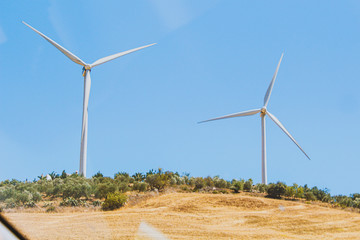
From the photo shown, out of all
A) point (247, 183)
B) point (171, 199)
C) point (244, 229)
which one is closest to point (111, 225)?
point (244, 229)

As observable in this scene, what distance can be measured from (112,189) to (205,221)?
26.5 feet

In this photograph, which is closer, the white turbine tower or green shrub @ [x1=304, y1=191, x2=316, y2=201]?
green shrub @ [x1=304, y1=191, x2=316, y2=201]

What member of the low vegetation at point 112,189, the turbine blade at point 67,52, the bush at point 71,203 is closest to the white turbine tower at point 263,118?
the low vegetation at point 112,189

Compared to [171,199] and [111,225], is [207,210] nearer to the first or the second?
[171,199]

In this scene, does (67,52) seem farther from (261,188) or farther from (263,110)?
(261,188)

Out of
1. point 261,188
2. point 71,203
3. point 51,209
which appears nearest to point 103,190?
point 71,203

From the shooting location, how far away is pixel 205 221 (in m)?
14.8

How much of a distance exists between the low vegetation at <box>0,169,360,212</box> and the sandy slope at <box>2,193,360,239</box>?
1.85m

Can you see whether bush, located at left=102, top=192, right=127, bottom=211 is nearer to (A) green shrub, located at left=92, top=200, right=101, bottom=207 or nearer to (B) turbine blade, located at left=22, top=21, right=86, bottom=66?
(A) green shrub, located at left=92, top=200, right=101, bottom=207

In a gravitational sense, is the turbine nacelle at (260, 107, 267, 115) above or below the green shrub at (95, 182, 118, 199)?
above

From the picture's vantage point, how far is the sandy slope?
1113 centimetres

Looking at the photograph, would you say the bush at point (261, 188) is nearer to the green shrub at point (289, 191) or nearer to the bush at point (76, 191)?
the green shrub at point (289, 191)

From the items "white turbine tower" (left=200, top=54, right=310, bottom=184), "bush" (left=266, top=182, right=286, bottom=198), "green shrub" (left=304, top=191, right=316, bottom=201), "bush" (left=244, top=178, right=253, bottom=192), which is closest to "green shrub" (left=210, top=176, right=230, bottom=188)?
"bush" (left=244, top=178, right=253, bottom=192)

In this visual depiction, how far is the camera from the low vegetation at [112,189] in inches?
701
